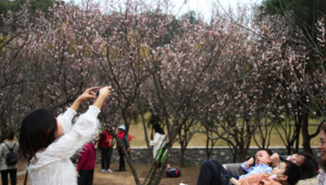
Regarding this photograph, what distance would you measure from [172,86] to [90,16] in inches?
109

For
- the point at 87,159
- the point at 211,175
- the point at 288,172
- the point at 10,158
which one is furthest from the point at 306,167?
the point at 10,158

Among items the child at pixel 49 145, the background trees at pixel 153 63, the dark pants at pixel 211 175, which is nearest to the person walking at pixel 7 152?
the background trees at pixel 153 63

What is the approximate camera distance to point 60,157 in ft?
6.84

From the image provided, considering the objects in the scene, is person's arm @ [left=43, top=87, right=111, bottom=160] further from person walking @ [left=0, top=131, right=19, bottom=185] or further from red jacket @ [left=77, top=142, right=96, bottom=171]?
person walking @ [left=0, top=131, right=19, bottom=185]

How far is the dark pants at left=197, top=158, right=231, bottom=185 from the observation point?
12.6 ft

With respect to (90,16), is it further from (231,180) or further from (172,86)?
(231,180)

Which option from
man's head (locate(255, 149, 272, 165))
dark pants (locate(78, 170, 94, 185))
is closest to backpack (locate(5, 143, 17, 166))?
dark pants (locate(78, 170, 94, 185))

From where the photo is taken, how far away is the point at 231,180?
3865 millimetres

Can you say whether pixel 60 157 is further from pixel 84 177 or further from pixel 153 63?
pixel 153 63

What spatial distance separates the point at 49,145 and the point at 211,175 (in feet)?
7.27

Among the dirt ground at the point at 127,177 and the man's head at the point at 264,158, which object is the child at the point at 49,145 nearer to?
the man's head at the point at 264,158

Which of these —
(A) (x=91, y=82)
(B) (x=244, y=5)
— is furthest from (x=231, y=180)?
(B) (x=244, y=5)

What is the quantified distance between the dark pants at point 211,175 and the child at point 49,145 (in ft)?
6.53

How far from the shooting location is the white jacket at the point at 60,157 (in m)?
2.07
